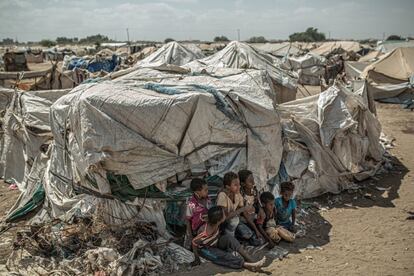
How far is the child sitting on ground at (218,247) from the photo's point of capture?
422cm

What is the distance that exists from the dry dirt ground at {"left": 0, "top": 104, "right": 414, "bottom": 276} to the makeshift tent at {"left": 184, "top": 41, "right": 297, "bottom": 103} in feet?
9.90

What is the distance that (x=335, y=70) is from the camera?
62.9 feet

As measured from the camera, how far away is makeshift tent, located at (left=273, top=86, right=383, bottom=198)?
6.06m

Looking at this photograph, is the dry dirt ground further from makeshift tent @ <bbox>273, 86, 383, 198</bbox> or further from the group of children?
makeshift tent @ <bbox>273, 86, 383, 198</bbox>

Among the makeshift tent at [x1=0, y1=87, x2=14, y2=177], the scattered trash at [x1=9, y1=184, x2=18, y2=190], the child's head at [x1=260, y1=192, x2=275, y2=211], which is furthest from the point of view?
the makeshift tent at [x1=0, y1=87, x2=14, y2=177]

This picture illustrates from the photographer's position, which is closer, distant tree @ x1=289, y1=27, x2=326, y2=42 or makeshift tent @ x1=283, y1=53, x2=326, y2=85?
makeshift tent @ x1=283, y1=53, x2=326, y2=85

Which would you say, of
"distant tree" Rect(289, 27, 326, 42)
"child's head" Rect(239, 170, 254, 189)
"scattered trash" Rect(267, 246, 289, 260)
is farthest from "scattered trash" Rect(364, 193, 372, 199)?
"distant tree" Rect(289, 27, 326, 42)

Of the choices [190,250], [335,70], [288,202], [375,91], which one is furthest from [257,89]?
[335,70]

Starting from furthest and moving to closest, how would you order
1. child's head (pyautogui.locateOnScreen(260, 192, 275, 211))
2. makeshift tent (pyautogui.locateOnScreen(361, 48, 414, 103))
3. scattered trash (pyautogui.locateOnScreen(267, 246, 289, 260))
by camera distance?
makeshift tent (pyautogui.locateOnScreen(361, 48, 414, 103)), child's head (pyautogui.locateOnScreen(260, 192, 275, 211)), scattered trash (pyautogui.locateOnScreen(267, 246, 289, 260))

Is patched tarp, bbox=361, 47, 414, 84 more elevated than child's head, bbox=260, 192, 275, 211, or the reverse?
patched tarp, bbox=361, 47, 414, 84

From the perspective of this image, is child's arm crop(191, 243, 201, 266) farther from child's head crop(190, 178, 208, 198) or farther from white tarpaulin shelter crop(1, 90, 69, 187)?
white tarpaulin shelter crop(1, 90, 69, 187)

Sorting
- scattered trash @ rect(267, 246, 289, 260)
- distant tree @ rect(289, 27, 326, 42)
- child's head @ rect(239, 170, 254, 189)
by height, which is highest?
distant tree @ rect(289, 27, 326, 42)

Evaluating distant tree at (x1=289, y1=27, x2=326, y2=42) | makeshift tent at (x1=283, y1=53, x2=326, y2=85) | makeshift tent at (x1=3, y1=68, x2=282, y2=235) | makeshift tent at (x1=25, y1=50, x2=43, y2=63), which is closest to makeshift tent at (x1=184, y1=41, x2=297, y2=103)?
makeshift tent at (x1=3, y1=68, x2=282, y2=235)

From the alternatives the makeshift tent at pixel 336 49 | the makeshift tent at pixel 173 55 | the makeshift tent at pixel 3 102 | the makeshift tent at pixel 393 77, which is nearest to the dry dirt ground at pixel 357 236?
the makeshift tent at pixel 3 102
